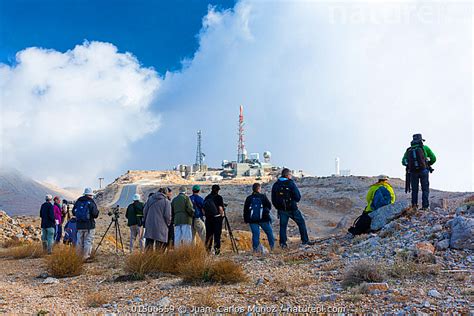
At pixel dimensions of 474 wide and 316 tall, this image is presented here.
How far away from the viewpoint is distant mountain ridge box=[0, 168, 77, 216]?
1754 inches

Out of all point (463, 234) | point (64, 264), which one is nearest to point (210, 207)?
point (64, 264)

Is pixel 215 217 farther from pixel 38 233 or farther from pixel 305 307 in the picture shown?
pixel 38 233

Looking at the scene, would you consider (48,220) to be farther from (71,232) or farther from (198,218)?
(198,218)

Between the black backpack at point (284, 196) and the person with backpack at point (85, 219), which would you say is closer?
the black backpack at point (284, 196)

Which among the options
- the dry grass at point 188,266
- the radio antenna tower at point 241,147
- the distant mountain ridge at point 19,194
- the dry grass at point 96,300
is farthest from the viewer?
the radio antenna tower at point 241,147

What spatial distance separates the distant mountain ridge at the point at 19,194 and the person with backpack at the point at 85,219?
113 feet

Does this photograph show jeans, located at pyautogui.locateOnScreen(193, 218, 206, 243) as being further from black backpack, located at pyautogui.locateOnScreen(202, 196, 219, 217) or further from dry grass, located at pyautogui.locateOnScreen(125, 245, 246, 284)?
dry grass, located at pyautogui.locateOnScreen(125, 245, 246, 284)

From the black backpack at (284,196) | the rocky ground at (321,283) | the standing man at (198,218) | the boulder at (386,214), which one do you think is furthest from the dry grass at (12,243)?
the boulder at (386,214)

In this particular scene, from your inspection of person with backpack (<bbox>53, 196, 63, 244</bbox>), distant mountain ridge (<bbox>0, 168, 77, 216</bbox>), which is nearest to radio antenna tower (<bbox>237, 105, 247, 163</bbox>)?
distant mountain ridge (<bbox>0, 168, 77, 216</bbox>)

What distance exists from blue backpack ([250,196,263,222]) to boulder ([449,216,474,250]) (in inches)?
172

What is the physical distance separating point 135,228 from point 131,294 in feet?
21.7

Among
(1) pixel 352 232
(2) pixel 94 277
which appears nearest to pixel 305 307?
(2) pixel 94 277

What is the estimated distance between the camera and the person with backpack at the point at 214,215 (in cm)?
1107

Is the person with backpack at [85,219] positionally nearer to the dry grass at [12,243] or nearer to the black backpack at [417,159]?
the dry grass at [12,243]
